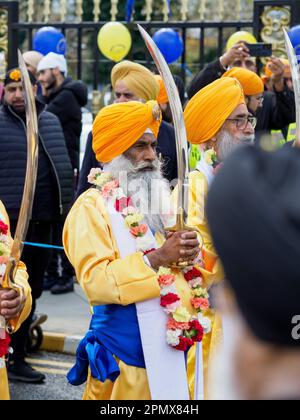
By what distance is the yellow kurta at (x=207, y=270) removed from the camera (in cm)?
445

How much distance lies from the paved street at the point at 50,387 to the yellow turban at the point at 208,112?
2068 millimetres

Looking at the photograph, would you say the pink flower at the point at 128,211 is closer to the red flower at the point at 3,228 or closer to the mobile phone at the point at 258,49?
the red flower at the point at 3,228

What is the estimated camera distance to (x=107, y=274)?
159 inches

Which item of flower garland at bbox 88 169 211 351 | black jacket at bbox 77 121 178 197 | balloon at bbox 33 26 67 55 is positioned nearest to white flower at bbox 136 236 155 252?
flower garland at bbox 88 169 211 351

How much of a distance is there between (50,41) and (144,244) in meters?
5.83

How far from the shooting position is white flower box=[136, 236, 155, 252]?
418 centimetres

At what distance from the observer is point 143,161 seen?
14.6ft

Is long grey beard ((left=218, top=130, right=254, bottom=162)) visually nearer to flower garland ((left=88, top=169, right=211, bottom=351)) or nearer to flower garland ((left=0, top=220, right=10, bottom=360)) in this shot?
flower garland ((left=88, top=169, right=211, bottom=351))

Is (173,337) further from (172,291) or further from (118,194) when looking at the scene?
(118,194)

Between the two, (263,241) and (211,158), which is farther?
(211,158)

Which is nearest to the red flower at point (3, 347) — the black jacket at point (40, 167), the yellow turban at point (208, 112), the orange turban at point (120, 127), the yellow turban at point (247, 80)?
the orange turban at point (120, 127)

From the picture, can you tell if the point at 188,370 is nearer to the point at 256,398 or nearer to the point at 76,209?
the point at 76,209

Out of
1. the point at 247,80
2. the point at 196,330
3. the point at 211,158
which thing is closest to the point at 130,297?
the point at 196,330

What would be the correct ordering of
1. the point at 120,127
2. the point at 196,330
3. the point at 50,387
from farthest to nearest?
the point at 50,387
the point at 120,127
the point at 196,330
